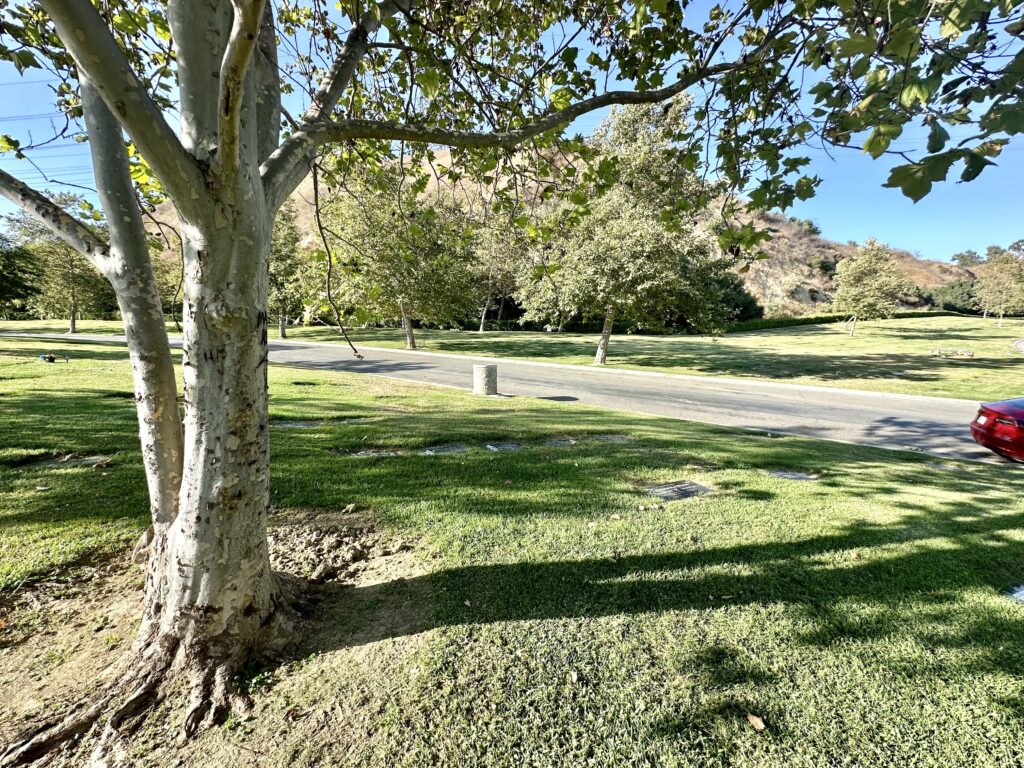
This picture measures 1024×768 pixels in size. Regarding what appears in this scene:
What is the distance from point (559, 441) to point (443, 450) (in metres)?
1.74

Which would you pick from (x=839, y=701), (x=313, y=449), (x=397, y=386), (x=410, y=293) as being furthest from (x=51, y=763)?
(x=410, y=293)

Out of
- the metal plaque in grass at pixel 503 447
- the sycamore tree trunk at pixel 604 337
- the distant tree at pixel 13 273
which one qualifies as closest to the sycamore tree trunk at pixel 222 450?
the metal plaque in grass at pixel 503 447

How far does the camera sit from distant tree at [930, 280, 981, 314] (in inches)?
2202

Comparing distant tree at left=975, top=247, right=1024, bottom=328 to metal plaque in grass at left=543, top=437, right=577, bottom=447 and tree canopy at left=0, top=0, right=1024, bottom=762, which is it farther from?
tree canopy at left=0, top=0, right=1024, bottom=762

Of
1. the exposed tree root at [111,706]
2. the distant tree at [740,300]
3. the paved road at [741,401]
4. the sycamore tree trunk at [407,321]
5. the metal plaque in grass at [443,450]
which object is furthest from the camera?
the distant tree at [740,300]

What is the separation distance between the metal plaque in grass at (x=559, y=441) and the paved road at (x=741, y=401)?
188 inches

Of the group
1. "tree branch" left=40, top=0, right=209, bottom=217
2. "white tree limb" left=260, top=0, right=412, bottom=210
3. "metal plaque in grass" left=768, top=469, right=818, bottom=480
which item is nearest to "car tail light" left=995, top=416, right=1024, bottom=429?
"metal plaque in grass" left=768, top=469, right=818, bottom=480

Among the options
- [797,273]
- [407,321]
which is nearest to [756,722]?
[407,321]

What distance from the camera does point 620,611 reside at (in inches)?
106

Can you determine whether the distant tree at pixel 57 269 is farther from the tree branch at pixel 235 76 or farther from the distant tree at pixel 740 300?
the distant tree at pixel 740 300

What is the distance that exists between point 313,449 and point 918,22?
19.8ft

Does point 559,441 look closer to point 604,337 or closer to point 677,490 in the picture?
point 677,490

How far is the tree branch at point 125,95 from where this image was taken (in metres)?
1.35

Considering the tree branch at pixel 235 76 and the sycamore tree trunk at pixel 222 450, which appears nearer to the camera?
the tree branch at pixel 235 76
